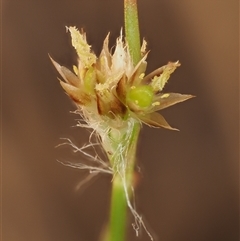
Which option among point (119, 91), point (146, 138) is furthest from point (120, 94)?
point (146, 138)

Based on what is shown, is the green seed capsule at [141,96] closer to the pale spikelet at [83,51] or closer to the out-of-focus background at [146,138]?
the pale spikelet at [83,51]

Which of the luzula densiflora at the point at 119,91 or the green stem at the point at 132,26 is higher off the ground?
the green stem at the point at 132,26

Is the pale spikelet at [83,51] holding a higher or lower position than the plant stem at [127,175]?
higher

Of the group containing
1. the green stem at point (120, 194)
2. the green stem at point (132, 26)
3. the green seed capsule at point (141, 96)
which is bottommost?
the green stem at point (120, 194)

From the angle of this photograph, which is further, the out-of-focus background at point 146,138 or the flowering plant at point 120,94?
the out-of-focus background at point 146,138

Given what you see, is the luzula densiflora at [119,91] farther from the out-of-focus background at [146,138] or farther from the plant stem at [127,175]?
the out-of-focus background at [146,138]

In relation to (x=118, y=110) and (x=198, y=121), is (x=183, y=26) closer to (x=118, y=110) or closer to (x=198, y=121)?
(x=198, y=121)

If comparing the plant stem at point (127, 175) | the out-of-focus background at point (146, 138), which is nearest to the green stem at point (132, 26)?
the plant stem at point (127, 175)

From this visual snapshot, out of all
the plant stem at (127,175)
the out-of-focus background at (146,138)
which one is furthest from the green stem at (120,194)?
the out-of-focus background at (146,138)
